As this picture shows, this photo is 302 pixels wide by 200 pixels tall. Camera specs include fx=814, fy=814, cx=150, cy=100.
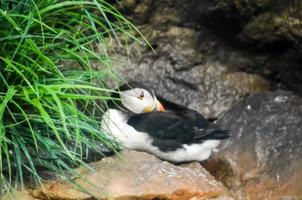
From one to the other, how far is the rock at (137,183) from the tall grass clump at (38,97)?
0.35 ft

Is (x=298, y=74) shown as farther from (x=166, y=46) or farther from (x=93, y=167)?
(x=93, y=167)

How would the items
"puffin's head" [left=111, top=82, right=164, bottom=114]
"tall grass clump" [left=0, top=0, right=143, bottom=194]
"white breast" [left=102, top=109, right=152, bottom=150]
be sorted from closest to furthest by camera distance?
"tall grass clump" [left=0, top=0, right=143, bottom=194], "white breast" [left=102, top=109, right=152, bottom=150], "puffin's head" [left=111, top=82, right=164, bottom=114]

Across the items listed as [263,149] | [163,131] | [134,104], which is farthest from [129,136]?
[263,149]

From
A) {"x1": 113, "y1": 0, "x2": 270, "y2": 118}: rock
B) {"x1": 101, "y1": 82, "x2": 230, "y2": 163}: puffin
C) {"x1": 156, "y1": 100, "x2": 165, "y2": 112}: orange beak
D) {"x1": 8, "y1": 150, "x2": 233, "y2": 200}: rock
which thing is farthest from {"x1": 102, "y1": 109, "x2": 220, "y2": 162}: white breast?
{"x1": 113, "y1": 0, "x2": 270, "y2": 118}: rock

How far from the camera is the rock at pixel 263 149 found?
4.73 metres

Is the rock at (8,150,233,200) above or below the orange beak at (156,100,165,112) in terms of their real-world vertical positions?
below

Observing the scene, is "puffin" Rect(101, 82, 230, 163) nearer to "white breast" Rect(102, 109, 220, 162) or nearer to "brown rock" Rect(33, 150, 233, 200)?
"white breast" Rect(102, 109, 220, 162)

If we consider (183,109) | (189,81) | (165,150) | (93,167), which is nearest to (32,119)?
(93,167)

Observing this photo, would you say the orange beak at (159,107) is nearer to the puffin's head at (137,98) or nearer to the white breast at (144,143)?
the puffin's head at (137,98)

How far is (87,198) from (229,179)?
1.13 metres

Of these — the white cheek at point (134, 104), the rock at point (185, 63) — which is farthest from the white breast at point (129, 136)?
the rock at point (185, 63)

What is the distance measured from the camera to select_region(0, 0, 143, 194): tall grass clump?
3.83 meters

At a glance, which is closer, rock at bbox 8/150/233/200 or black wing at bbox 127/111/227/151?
rock at bbox 8/150/233/200

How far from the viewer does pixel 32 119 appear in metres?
3.91
